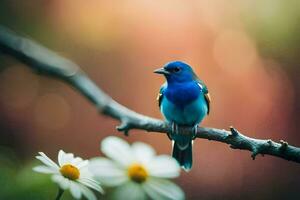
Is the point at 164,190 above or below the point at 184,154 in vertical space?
below

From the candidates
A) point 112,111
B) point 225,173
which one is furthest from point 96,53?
point 112,111

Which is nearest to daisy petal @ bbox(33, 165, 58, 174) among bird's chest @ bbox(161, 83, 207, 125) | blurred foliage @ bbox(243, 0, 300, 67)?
bird's chest @ bbox(161, 83, 207, 125)

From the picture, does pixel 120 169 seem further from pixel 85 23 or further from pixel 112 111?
pixel 85 23

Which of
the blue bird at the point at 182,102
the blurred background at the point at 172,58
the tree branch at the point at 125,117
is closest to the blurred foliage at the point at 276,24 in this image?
the blurred background at the point at 172,58

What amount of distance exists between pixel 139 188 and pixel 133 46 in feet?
2.51

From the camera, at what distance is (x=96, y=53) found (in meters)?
0.92

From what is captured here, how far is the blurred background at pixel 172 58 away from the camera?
0.86 meters

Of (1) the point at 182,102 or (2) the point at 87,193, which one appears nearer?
(2) the point at 87,193

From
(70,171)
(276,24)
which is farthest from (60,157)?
(276,24)

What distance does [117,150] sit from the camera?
0.18 meters

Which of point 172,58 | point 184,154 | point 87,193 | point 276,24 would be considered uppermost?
point 276,24

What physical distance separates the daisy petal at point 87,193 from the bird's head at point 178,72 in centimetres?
34

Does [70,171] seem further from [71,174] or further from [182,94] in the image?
[182,94]

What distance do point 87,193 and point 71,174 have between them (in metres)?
0.03
